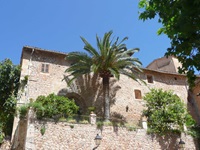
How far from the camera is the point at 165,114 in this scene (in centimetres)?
1886

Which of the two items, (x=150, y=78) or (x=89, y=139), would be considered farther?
(x=150, y=78)

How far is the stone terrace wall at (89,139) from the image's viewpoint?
577 inches

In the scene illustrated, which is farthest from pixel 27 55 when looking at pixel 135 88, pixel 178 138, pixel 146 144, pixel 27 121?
pixel 178 138

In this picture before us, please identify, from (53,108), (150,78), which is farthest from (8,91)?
(150,78)

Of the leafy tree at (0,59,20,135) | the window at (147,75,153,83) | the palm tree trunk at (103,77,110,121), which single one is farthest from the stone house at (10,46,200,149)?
the palm tree trunk at (103,77,110,121)

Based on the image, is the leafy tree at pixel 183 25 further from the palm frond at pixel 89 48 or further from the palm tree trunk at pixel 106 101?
the palm frond at pixel 89 48

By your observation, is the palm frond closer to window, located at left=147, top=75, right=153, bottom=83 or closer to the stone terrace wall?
the stone terrace wall

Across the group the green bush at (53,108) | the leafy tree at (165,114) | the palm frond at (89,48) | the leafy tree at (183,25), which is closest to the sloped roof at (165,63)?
the leafy tree at (165,114)

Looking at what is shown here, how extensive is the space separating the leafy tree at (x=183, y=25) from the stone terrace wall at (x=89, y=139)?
33.7ft

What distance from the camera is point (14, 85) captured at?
20719 mm

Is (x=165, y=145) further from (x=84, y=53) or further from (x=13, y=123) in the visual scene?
(x=13, y=123)

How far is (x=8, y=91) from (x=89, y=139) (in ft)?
29.7

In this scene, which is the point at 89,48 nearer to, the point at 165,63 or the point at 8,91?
the point at 8,91

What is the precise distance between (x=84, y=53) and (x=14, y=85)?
22.6 ft
